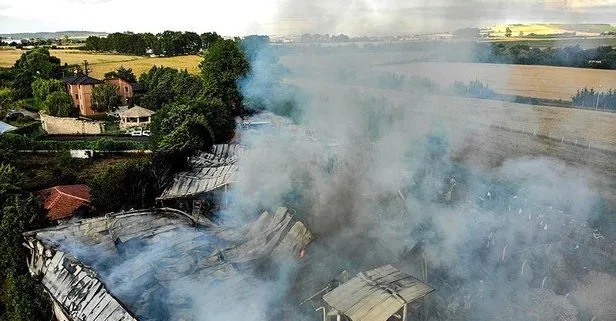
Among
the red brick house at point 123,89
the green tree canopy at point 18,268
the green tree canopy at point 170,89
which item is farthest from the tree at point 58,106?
the green tree canopy at point 18,268

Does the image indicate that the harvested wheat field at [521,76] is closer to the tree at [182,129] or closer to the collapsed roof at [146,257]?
the collapsed roof at [146,257]

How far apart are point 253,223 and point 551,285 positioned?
4.39 meters

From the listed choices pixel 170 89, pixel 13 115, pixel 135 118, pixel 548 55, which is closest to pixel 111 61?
pixel 170 89

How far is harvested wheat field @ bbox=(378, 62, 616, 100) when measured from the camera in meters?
10.0

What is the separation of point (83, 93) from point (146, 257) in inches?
839

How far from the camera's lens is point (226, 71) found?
20.7 metres

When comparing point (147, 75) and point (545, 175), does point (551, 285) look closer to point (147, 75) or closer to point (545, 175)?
point (545, 175)

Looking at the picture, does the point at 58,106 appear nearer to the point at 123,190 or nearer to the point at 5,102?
the point at 5,102

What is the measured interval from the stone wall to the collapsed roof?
47.4 ft

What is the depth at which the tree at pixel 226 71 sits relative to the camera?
19656mm

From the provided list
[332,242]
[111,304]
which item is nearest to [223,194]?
[332,242]

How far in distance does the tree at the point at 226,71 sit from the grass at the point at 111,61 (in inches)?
522

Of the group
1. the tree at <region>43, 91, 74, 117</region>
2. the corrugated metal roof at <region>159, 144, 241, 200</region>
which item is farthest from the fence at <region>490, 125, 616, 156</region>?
the tree at <region>43, 91, 74, 117</region>

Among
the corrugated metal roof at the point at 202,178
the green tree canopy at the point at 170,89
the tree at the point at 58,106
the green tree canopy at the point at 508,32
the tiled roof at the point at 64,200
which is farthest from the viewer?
the green tree canopy at the point at 170,89
